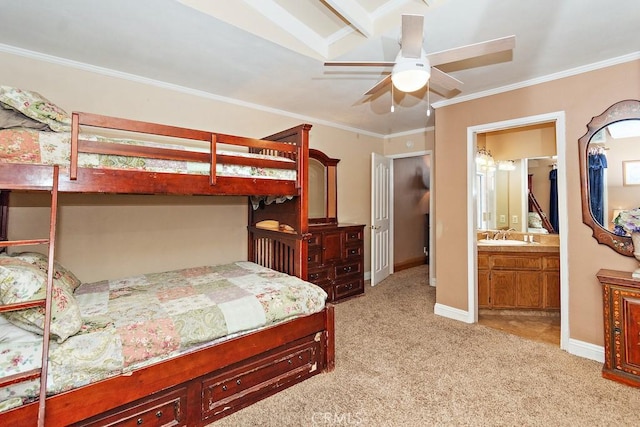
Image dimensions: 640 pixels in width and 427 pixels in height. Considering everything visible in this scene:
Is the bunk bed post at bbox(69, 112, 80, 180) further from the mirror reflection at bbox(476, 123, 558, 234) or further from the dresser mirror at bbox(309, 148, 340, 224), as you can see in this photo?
the mirror reflection at bbox(476, 123, 558, 234)

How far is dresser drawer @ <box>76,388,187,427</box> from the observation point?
59.4 inches

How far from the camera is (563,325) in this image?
273 centimetres

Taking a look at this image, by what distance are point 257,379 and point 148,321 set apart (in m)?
0.80

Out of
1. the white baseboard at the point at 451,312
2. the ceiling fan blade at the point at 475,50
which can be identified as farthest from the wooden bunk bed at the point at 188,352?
the white baseboard at the point at 451,312

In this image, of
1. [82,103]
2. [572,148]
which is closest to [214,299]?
[82,103]

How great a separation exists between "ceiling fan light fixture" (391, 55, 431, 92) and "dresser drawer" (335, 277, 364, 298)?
2824mm

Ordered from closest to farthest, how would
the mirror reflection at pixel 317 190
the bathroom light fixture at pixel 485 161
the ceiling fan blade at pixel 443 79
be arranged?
the ceiling fan blade at pixel 443 79 < the bathroom light fixture at pixel 485 161 < the mirror reflection at pixel 317 190

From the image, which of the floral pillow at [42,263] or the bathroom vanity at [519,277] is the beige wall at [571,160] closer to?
the bathroom vanity at [519,277]

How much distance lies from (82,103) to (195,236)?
1.55m

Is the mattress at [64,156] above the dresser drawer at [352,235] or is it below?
above

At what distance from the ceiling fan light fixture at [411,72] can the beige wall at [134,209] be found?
2.30 meters

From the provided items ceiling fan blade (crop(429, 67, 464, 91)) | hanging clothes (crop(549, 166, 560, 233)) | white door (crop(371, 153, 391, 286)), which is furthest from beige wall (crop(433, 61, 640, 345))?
white door (crop(371, 153, 391, 286))

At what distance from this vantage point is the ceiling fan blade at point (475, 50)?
1.62 meters

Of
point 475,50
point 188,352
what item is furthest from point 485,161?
point 188,352
